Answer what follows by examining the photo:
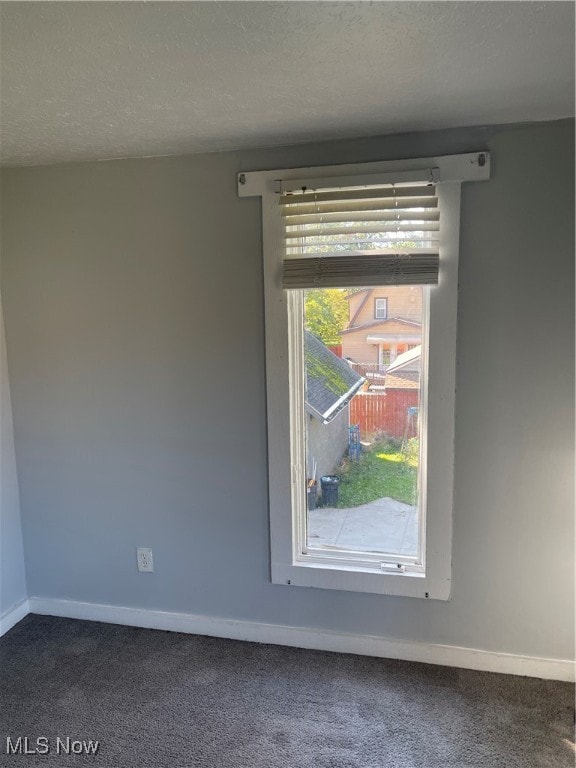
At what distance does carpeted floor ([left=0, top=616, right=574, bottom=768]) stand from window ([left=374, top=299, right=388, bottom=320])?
137 cm

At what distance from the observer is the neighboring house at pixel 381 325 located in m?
2.04

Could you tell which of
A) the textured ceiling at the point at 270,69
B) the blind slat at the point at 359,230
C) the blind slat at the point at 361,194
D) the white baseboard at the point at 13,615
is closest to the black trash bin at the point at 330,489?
the blind slat at the point at 359,230

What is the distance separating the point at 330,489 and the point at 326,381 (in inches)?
17.9

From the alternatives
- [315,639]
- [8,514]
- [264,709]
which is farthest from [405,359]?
[8,514]

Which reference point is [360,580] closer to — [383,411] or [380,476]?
[380,476]

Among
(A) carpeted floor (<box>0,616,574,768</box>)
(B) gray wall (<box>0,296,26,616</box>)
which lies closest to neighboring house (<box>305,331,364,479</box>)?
(A) carpeted floor (<box>0,616,574,768</box>)

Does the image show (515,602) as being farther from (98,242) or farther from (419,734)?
(98,242)

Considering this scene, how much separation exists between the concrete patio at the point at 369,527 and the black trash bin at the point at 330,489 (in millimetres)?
27

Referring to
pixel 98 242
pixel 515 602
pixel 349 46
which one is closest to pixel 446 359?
pixel 515 602

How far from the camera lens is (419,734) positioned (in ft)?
5.90

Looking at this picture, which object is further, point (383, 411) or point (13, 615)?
point (13, 615)

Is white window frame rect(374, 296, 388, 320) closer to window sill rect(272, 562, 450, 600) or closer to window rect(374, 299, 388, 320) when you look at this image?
window rect(374, 299, 388, 320)

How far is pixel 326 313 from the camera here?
6.96 feet

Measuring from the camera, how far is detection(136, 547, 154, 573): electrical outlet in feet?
7.83
